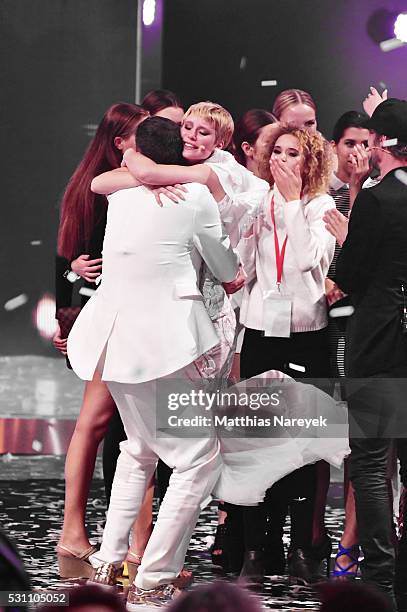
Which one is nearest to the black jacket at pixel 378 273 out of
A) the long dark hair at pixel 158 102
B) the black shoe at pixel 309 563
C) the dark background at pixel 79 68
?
the black shoe at pixel 309 563

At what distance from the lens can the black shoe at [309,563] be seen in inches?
161

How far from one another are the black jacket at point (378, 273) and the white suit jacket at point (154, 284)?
427 millimetres

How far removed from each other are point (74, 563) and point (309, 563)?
2.60 ft

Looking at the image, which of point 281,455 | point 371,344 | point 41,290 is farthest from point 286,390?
point 41,290

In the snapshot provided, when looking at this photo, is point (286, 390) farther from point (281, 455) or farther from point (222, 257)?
point (222, 257)

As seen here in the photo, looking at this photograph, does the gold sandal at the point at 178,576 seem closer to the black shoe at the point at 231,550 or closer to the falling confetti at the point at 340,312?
the black shoe at the point at 231,550

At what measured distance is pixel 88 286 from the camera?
14.7ft

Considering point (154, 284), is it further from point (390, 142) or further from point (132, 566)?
point (132, 566)

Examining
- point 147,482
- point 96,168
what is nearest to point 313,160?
point 96,168

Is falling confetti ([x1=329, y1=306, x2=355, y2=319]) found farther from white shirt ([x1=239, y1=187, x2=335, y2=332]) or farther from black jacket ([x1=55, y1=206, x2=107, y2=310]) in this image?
black jacket ([x1=55, y1=206, x2=107, y2=310])

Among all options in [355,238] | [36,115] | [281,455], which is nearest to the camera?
[355,238]

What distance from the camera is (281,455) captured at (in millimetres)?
4066

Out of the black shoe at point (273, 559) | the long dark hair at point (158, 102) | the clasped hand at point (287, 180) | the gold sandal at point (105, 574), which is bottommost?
the black shoe at point (273, 559)

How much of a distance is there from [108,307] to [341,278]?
2.40ft
